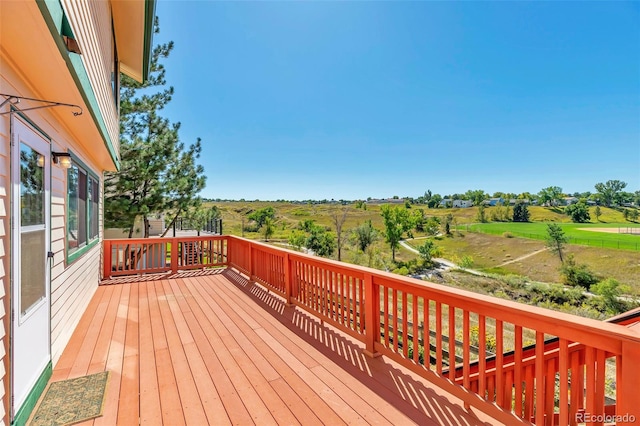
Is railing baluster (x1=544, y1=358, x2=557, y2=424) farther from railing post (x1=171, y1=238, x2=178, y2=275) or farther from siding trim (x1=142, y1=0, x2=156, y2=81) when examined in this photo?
railing post (x1=171, y1=238, x2=178, y2=275)

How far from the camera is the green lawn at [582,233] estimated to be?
40975 mm

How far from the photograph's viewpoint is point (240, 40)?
894cm

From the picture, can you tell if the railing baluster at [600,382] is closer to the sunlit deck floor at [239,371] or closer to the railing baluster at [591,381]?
the railing baluster at [591,381]

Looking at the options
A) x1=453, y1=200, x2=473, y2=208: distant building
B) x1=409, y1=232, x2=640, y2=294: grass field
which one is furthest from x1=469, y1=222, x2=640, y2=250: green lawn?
x1=453, y1=200, x2=473, y2=208: distant building

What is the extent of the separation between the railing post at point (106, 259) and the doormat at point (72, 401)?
14.0 ft

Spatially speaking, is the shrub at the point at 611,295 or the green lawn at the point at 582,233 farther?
the green lawn at the point at 582,233

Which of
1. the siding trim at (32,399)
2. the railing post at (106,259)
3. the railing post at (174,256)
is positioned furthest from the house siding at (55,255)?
the railing post at (174,256)

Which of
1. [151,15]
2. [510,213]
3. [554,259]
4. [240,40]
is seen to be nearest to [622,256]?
[554,259]

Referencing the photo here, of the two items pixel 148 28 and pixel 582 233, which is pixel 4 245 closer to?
pixel 148 28

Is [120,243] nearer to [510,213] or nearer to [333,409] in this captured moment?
[333,409]

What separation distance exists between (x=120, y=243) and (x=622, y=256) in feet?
173

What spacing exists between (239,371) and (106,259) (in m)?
5.15

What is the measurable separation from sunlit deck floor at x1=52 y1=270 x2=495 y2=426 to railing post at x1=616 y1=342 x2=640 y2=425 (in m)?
0.75

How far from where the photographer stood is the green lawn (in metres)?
41.0
